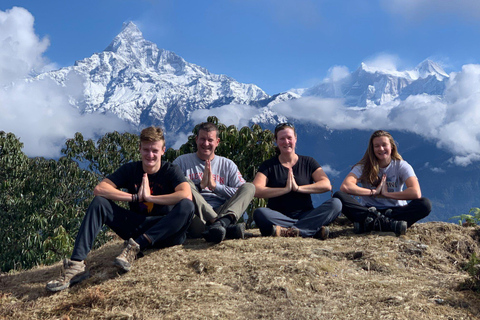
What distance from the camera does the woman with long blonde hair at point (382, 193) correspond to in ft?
22.0

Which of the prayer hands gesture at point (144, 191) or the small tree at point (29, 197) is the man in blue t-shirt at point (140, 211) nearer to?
the prayer hands gesture at point (144, 191)

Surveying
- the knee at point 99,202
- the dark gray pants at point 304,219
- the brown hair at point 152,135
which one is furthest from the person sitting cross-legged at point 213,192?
the knee at point 99,202

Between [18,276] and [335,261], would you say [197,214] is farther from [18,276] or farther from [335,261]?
[18,276]

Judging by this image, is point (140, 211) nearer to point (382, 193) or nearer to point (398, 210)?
point (382, 193)

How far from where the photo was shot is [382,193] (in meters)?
6.84

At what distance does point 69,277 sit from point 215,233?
76.9 inches

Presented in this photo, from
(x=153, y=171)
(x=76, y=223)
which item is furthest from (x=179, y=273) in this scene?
(x=76, y=223)

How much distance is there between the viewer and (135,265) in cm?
547

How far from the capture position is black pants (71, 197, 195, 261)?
205 inches

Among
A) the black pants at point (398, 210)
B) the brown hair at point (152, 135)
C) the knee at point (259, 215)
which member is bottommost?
the knee at point (259, 215)

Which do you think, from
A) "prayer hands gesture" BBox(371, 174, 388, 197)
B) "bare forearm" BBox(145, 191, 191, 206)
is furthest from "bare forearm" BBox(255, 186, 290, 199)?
"bare forearm" BBox(145, 191, 191, 206)

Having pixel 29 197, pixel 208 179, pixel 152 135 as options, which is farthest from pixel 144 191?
pixel 29 197

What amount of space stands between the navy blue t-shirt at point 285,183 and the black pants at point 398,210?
21.6 inches

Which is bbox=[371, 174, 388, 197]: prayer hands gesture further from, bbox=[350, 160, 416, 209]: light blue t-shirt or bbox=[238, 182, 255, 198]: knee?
bbox=[238, 182, 255, 198]: knee
